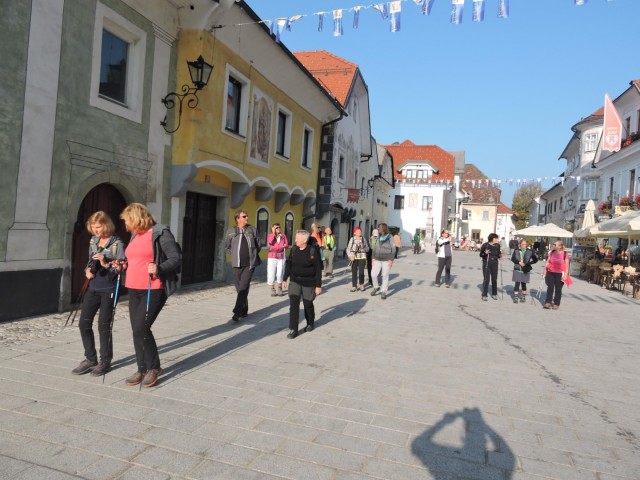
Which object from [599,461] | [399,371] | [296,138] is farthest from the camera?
[296,138]

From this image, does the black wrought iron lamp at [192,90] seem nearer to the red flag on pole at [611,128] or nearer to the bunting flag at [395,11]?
the bunting flag at [395,11]

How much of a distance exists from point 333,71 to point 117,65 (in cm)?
1605

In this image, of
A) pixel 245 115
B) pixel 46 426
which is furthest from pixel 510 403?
pixel 245 115

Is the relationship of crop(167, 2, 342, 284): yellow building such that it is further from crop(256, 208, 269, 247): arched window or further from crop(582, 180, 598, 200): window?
crop(582, 180, 598, 200): window

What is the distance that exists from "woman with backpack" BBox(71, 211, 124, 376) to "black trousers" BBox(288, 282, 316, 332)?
2.68 meters

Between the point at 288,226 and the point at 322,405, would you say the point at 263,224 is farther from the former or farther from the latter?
the point at 322,405

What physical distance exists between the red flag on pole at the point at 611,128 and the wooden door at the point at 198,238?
21767 mm

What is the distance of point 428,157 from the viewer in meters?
53.7

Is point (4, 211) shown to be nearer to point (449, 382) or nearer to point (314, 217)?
point (449, 382)

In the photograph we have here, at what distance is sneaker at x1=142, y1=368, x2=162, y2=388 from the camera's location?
4.33m

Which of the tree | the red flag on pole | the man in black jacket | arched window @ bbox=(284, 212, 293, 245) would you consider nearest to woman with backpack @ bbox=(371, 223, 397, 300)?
the man in black jacket

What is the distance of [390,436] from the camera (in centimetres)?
358

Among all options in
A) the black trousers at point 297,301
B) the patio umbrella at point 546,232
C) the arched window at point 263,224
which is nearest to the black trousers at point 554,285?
the black trousers at point 297,301

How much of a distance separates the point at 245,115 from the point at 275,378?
9.08 metres
